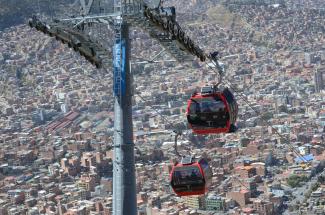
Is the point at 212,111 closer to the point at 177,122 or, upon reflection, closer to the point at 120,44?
the point at 120,44

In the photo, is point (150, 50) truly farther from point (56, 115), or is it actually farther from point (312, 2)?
point (312, 2)

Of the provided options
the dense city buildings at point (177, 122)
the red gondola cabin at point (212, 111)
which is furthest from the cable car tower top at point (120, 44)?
the dense city buildings at point (177, 122)

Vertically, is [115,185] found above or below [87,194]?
above

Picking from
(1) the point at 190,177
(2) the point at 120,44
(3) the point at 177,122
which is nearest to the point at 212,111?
(1) the point at 190,177

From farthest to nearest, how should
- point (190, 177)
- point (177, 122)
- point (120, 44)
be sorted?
1. point (177, 122)
2. point (190, 177)
3. point (120, 44)

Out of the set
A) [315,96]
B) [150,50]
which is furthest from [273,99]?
[150,50]

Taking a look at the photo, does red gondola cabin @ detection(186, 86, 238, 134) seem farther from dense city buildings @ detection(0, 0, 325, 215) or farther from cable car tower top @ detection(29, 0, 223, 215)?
cable car tower top @ detection(29, 0, 223, 215)

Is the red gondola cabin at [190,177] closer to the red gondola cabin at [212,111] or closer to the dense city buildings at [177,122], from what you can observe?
the red gondola cabin at [212,111]
